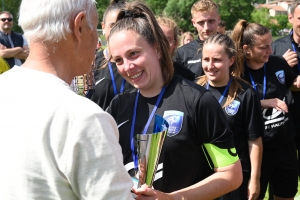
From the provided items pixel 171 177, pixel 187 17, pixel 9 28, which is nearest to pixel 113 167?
pixel 171 177

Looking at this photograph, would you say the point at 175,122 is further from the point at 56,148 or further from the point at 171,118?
the point at 56,148

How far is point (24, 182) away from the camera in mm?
1383

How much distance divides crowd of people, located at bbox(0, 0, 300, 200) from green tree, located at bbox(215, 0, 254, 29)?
78.8 m

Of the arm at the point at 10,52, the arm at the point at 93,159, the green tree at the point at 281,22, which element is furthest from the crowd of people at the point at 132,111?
the green tree at the point at 281,22

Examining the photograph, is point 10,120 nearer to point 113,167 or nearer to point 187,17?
point 113,167

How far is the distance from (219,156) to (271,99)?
7.47ft

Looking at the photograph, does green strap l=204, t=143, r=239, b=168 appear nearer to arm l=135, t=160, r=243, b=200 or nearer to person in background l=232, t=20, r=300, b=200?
arm l=135, t=160, r=243, b=200

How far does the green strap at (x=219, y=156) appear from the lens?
220cm

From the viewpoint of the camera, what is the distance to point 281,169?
15.0 feet

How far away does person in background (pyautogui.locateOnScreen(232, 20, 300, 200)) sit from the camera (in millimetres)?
4395

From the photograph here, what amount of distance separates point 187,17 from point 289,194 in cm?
6595

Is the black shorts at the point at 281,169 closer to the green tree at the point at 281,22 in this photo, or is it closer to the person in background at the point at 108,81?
the person in background at the point at 108,81

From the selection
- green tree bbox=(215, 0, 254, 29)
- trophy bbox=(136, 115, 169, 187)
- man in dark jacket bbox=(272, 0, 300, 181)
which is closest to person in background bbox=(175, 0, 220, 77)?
man in dark jacket bbox=(272, 0, 300, 181)

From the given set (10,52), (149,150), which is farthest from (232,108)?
(10,52)
